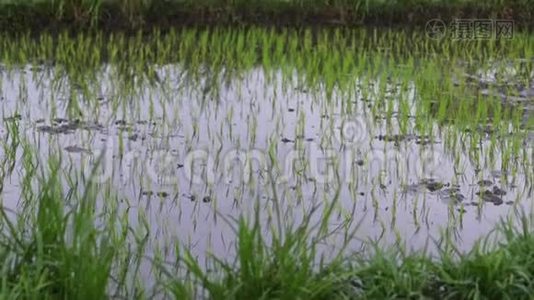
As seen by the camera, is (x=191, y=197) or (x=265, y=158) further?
(x=265, y=158)

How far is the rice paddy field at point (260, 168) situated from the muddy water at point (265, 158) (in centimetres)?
1

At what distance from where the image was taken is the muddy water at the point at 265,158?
3.13m

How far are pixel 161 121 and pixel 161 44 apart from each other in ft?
6.48

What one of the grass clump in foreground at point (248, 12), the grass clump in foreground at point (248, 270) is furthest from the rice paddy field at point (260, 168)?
the grass clump in foreground at point (248, 12)

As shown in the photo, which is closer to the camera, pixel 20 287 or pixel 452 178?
pixel 20 287

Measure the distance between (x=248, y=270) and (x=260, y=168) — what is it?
1.38m

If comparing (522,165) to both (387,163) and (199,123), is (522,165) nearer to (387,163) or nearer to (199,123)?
(387,163)

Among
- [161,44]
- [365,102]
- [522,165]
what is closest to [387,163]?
[522,165]

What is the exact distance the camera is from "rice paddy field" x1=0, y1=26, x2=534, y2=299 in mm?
2281

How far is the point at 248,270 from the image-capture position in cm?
222

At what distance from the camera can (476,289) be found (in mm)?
2275

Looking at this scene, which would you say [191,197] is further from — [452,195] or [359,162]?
[452,195]

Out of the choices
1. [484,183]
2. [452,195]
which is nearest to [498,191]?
[484,183]

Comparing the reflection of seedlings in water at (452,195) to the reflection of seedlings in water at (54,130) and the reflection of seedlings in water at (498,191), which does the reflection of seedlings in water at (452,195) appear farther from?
the reflection of seedlings in water at (54,130)
